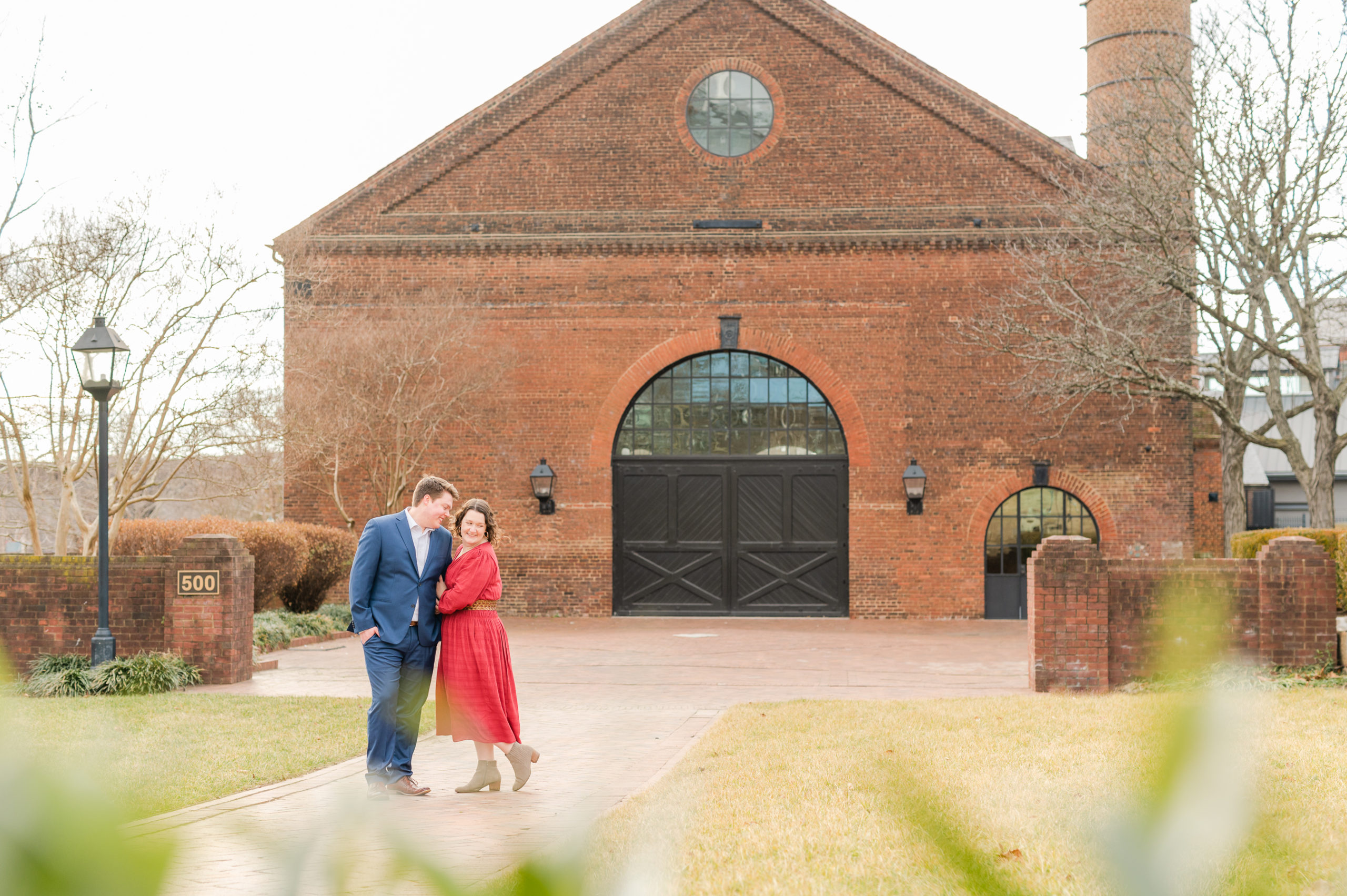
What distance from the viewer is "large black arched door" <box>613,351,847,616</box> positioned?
22.6 m

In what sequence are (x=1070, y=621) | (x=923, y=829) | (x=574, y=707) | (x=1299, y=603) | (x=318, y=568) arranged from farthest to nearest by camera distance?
(x=318, y=568) < (x=1070, y=621) < (x=1299, y=603) < (x=574, y=707) < (x=923, y=829)

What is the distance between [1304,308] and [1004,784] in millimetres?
16340

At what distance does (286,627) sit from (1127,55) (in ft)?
61.5

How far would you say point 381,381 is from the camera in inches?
Answer: 843

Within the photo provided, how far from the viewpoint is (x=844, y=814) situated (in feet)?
19.4

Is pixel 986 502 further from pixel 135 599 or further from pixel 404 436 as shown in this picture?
pixel 135 599

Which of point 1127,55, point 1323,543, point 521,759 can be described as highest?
point 1127,55

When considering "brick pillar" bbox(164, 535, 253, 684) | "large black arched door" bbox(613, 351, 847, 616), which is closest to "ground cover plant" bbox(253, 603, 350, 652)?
"brick pillar" bbox(164, 535, 253, 684)

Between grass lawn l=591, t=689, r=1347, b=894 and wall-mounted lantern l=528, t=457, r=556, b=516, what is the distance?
11.3 m

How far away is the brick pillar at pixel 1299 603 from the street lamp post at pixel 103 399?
1109 cm

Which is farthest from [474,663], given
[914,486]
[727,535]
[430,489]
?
[727,535]

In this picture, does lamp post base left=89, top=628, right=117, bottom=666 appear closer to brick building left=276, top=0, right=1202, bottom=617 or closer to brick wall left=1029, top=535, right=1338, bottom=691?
brick wall left=1029, top=535, right=1338, bottom=691

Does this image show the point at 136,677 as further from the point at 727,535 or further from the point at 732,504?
the point at 732,504

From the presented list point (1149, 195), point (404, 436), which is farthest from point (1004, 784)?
point (404, 436)
